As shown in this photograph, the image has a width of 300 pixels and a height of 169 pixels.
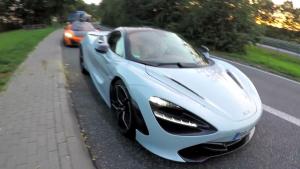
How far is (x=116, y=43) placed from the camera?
16.3 ft

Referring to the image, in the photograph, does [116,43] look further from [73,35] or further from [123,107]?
[73,35]

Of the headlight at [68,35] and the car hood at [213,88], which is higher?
the car hood at [213,88]

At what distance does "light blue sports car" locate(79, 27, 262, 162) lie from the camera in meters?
3.07

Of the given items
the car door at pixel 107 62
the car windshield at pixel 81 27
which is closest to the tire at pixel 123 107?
the car door at pixel 107 62

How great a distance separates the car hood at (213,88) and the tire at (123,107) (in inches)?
17.2

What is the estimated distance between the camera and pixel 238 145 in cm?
336

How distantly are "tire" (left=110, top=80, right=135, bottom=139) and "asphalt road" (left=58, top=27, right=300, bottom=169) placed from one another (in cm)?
18

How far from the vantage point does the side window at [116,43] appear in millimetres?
4602

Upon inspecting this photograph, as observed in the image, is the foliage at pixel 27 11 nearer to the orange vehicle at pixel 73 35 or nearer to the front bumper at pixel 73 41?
the orange vehicle at pixel 73 35

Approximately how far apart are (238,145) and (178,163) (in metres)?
0.71

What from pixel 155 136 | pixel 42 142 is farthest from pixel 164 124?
pixel 42 142

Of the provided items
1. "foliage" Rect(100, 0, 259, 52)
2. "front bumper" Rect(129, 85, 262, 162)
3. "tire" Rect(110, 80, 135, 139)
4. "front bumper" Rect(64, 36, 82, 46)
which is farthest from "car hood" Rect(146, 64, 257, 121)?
"foliage" Rect(100, 0, 259, 52)

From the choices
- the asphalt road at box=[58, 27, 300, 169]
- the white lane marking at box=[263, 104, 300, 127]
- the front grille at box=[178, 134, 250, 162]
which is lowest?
the white lane marking at box=[263, 104, 300, 127]

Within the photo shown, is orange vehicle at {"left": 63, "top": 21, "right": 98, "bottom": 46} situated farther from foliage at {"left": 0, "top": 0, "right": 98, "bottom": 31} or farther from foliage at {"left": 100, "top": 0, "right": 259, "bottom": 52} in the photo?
foliage at {"left": 0, "top": 0, "right": 98, "bottom": 31}
